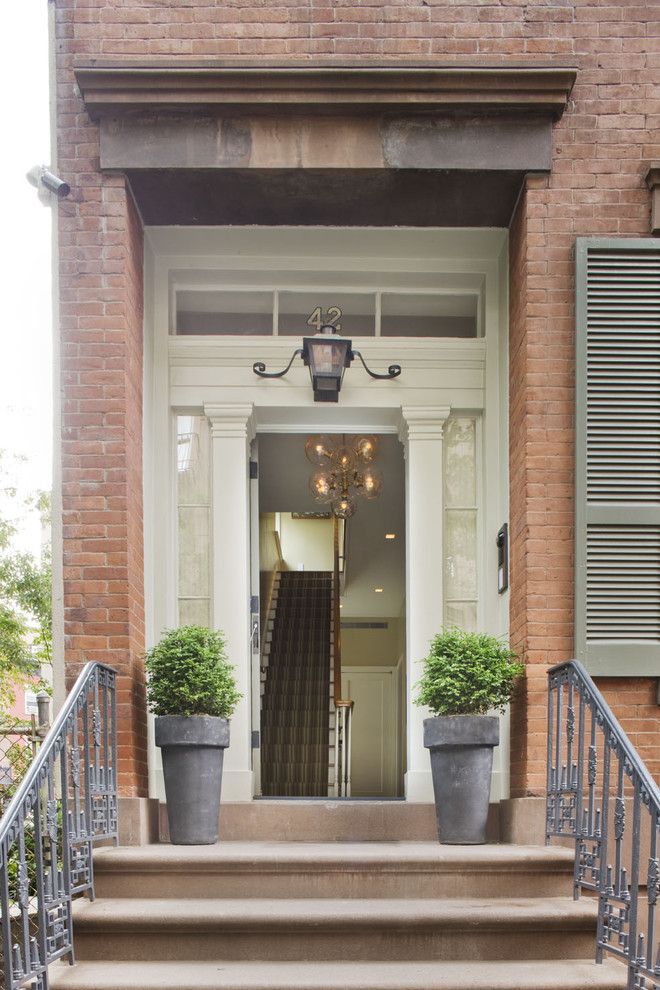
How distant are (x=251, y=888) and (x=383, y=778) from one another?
30.3 ft

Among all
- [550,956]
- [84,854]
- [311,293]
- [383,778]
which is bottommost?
[383,778]

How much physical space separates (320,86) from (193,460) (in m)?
1.99

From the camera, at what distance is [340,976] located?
12.9 ft

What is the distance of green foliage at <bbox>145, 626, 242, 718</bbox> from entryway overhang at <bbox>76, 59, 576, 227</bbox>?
219cm

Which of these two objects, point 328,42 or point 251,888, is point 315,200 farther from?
point 251,888

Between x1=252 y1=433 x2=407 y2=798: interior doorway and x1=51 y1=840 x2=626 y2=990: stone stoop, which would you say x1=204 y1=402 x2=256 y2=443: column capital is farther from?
x1=252 y1=433 x2=407 y2=798: interior doorway

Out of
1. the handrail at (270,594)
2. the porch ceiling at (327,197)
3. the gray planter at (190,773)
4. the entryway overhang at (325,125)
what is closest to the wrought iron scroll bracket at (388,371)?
the porch ceiling at (327,197)

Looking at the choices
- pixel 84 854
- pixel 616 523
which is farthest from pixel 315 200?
pixel 84 854

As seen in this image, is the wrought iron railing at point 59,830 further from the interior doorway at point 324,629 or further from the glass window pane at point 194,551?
the interior doorway at point 324,629

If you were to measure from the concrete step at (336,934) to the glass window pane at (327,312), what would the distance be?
3.15 metres

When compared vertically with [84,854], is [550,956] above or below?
below

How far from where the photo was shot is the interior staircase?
3.94 meters

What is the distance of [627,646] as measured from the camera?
16.9 feet

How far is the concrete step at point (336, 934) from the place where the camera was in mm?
4160
